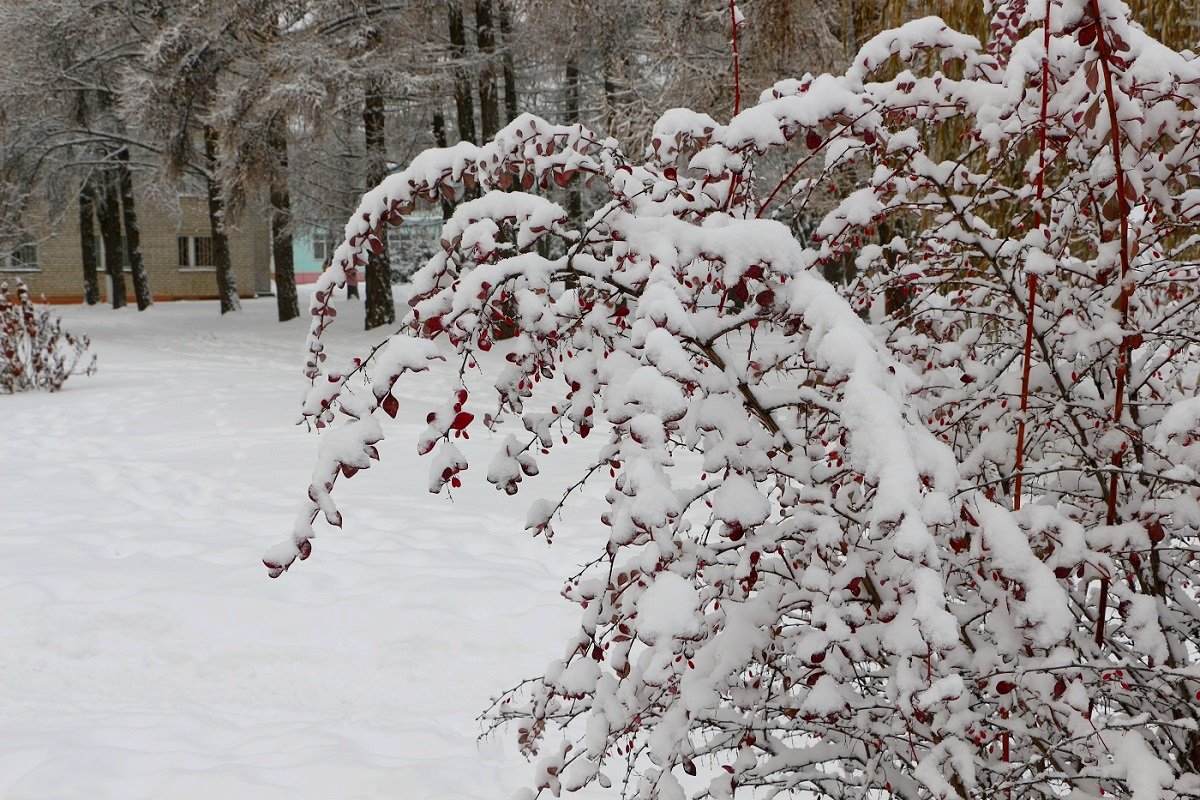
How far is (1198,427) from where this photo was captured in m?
1.58

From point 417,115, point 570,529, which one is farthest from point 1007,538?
point 417,115

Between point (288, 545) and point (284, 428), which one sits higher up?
point (288, 545)

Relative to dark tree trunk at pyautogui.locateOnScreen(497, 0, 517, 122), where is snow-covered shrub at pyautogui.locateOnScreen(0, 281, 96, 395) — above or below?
below

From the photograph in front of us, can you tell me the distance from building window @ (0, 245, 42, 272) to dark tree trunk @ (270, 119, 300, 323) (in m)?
13.5

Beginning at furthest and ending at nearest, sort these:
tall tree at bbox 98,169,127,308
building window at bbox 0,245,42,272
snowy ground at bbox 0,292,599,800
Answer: building window at bbox 0,245,42,272, tall tree at bbox 98,169,127,308, snowy ground at bbox 0,292,599,800

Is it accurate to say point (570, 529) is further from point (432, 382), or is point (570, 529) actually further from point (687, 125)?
point (432, 382)

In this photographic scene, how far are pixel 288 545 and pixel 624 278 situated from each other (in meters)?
0.72

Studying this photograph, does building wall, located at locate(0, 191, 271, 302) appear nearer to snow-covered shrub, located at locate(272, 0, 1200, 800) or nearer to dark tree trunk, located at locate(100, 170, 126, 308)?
dark tree trunk, located at locate(100, 170, 126, 308)

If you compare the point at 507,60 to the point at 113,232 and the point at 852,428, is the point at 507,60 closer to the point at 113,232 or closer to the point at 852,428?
the point at 113,232

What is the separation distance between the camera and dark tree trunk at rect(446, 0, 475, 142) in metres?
14.2

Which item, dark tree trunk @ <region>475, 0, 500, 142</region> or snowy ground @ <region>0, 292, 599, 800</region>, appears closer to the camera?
snowy ground @ <region>0, 292, 599, 800</region>

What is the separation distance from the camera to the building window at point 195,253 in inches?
1336

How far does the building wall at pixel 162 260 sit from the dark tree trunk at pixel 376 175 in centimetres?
1618

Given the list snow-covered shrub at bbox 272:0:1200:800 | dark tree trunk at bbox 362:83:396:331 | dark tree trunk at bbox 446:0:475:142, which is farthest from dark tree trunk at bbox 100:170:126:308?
snow-covered shrub at bbox 272:0:1200:800
